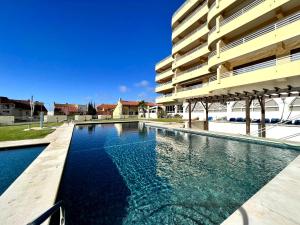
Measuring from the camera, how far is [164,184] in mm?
7297

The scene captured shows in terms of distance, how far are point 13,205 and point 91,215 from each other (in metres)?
1.88

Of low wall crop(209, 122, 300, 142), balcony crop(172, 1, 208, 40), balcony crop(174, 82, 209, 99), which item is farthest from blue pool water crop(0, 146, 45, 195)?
balcony crop(172, 1, 208, 40)

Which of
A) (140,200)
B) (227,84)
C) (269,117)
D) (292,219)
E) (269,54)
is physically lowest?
(140,200)

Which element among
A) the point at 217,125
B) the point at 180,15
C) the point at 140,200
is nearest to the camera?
the point at 140,200

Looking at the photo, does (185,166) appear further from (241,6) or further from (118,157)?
(241,6)

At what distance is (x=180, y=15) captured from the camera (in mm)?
34531

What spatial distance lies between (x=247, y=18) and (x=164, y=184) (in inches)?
594

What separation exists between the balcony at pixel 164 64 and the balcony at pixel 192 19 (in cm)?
708

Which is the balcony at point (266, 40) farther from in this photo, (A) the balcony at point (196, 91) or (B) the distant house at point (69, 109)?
(B) the distant house at point (69, 109)

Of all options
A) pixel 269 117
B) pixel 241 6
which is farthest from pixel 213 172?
pixel 269 117

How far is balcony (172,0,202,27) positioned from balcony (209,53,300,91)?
66.1 feet

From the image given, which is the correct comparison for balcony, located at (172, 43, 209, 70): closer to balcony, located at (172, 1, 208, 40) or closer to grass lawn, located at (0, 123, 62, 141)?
balcony, located at (172, 1, 208, 40)

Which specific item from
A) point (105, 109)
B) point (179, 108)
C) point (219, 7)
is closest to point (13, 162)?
point (219, 7)

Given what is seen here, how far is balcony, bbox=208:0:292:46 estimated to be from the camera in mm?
13689
